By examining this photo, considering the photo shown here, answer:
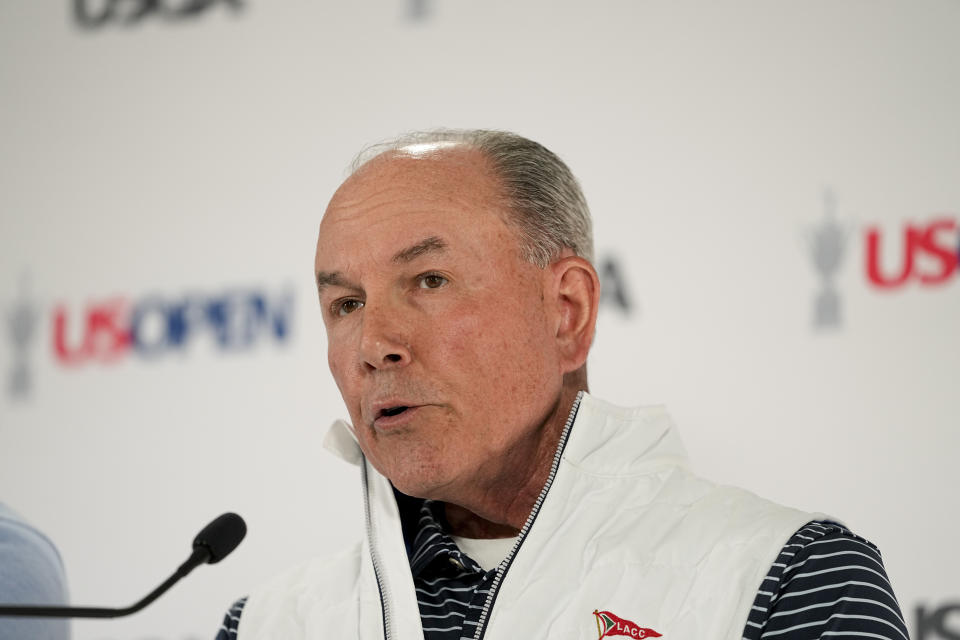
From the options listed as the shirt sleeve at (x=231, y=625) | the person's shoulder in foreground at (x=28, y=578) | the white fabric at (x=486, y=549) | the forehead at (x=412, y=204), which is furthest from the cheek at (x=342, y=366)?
the person's shoulder in foreground at (x=28, y=578)

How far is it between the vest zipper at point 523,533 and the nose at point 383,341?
Answer: 0.70ft

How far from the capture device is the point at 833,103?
2.05 m

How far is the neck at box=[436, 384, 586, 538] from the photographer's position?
59.2 inches

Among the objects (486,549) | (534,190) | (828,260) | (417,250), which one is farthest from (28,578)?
(828,260)

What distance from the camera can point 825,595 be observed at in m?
1.23

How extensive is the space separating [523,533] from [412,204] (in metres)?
0.43

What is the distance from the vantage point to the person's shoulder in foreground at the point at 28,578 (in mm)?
1769

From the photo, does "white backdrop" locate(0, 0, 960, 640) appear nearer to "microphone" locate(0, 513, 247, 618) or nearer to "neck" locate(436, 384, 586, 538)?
"neck" locate(436, 384, 586, 538)

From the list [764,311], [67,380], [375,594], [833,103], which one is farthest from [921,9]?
[67,380]

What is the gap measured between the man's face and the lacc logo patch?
0.89 meters

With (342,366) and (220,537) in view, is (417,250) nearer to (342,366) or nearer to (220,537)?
(342,366)

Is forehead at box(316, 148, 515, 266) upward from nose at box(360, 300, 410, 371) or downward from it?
upward

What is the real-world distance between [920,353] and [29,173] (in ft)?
6.35

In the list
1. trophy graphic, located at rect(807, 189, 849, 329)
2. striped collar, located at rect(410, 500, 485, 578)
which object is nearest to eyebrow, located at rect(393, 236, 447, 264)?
striped collar, located at rect(410, 500, 485, 578)
